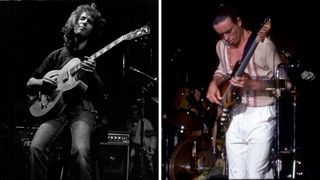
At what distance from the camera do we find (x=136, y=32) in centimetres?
414

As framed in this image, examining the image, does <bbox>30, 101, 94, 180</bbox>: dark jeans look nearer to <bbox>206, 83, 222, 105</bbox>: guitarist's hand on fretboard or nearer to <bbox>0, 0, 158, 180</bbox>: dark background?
<bbox>0, 0, 158, 180</bbox>: dark background

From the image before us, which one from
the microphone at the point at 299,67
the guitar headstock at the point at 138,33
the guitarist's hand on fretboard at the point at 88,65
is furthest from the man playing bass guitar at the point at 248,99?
the guitarist's hand on fretboard at the point at 88,65

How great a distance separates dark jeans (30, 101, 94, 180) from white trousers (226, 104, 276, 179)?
1.25 metres

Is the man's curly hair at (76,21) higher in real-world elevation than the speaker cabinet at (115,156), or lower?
higher

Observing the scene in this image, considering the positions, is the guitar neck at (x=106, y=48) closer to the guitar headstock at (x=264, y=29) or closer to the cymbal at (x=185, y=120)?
the cymbal at (x=185, y=120)

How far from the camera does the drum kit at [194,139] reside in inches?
153

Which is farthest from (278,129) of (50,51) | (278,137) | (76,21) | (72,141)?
(50,51)

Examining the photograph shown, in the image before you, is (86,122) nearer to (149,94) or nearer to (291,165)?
(149,94)

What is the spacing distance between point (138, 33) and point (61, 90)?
88cm

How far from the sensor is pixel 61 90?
4168 millimetres

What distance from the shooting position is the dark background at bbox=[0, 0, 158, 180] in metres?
4.12

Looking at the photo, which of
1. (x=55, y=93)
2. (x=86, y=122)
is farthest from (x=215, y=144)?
(x=55, y=93)

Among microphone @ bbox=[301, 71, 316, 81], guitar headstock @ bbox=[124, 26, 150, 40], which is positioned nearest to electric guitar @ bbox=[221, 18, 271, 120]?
microphone @ bbox=[301, 71, 316, 81]

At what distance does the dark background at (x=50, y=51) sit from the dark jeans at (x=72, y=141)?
0.13 m
